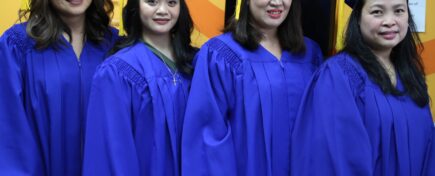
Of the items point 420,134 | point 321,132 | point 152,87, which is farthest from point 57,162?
point 420,134

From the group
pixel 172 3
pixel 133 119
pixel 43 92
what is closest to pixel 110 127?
pixel 133 119

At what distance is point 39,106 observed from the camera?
6.02 ft

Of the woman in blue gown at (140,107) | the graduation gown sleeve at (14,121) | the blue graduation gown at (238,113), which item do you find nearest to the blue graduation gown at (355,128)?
the blue graduation gown at (238,113)

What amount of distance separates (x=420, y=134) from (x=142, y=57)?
3.63 ft

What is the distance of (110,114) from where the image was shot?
5.78ft

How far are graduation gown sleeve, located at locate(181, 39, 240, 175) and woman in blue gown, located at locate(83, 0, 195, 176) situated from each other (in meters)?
0.07

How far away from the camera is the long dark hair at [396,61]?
5.85ft

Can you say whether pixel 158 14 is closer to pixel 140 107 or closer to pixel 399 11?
Result: pixel 140 107

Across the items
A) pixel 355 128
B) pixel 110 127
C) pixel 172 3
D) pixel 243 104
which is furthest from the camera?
pixel 172 3

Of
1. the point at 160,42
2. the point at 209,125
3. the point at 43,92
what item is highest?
the point at 160,42

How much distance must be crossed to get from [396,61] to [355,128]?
48 centimetres

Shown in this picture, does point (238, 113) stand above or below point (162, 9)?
below

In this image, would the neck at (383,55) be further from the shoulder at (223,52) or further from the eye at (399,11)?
the shoulder at (223,52)

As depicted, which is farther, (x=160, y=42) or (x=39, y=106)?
(x=160, y=42)
